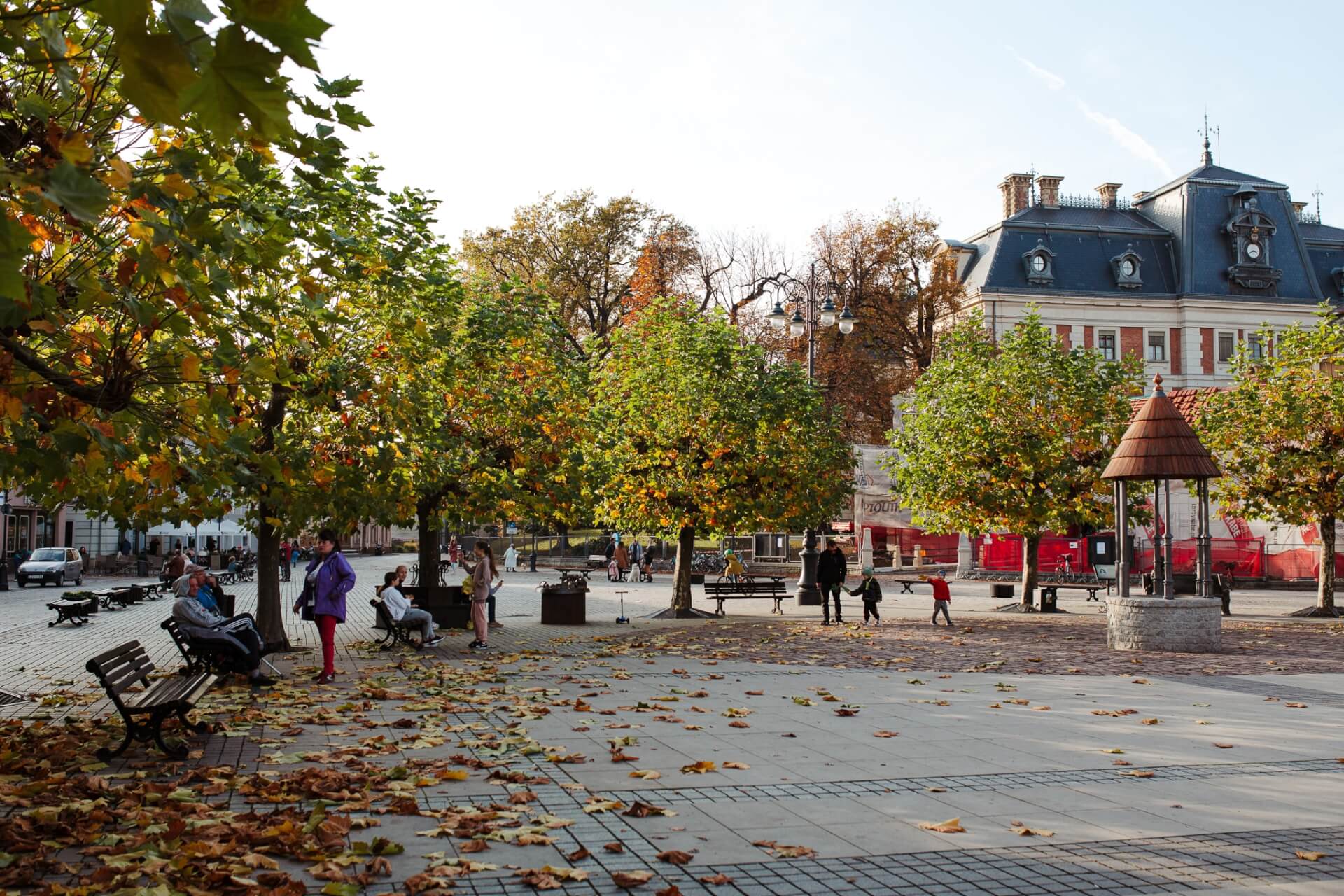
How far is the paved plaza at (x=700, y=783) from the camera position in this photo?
5949mm

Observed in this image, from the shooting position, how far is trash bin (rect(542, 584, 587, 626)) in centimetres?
2433

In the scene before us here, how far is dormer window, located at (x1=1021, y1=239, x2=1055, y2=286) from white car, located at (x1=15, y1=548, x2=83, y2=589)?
145ft

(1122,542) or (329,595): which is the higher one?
(1122,542)

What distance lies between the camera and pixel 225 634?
13.7 meters

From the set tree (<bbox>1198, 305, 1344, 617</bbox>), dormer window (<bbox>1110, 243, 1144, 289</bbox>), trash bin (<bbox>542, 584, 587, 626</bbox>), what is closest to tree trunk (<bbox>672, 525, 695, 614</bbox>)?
A: trash bin (<bbox>542, 584, 587, 626</bbox>)

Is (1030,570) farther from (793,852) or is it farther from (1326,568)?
(793,852)

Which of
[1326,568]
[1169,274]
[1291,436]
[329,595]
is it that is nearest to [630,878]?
[329,595]

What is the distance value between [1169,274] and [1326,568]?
3872cm

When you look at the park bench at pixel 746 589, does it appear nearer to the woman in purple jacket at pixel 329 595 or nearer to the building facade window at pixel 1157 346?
the woman in purple jacket at pixel 329 595

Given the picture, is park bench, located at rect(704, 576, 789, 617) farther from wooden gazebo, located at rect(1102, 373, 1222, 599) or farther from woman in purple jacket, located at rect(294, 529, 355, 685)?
woman in purple jacket, located at rect(294, 529, 355, 685)

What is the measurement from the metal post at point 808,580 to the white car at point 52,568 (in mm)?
26025

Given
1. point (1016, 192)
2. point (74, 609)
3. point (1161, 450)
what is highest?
point (1016, 192)

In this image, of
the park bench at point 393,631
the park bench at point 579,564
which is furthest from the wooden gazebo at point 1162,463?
the park bench at point 579,564

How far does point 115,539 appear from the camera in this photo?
6241 centimetres
